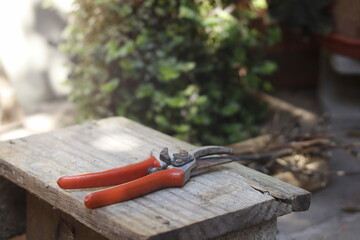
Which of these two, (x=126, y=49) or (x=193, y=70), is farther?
(x=193, y=70)

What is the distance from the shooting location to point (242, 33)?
163 inches

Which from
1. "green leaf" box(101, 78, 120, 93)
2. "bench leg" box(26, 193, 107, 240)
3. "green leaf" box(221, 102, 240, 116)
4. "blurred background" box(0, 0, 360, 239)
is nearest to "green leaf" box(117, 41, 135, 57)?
"blurred background" box(0, 0, 360, 239)

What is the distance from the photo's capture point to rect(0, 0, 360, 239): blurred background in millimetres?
3811

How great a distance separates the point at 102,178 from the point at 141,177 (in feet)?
0.39

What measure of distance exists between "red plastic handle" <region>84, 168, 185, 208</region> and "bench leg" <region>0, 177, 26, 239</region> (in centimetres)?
82

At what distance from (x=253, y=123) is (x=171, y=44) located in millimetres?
1006

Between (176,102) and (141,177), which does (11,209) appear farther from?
(176,102)

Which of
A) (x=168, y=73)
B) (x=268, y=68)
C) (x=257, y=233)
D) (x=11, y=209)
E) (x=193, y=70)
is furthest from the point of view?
(x=268, y=68)

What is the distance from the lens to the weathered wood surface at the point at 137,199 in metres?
1.63

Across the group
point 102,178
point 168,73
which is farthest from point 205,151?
point 168,73

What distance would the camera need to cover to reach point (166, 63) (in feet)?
12.5

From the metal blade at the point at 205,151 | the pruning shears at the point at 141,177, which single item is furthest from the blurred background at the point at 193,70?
the pruning shears at the point at 141,177

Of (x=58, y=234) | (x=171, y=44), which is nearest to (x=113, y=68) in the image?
(x=171, y=44)

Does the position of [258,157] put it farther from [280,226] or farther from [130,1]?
[130,1]
